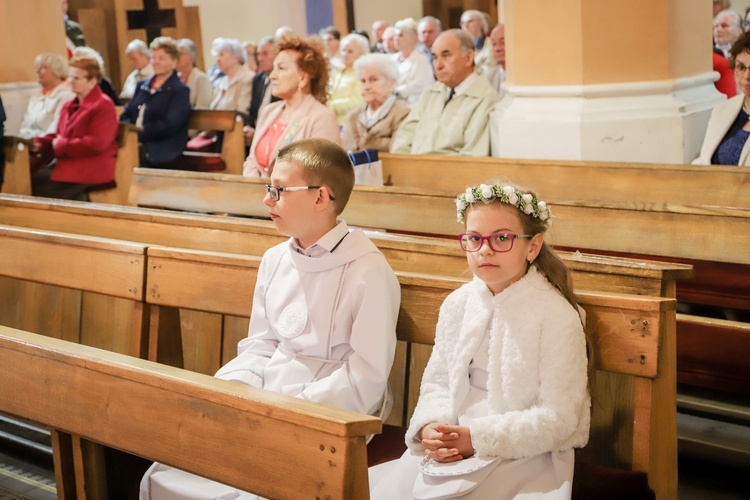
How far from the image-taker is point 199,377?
6.72 feet

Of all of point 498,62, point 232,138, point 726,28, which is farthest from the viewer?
point 726,28

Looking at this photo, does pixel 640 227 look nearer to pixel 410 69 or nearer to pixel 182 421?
pixel 182 421

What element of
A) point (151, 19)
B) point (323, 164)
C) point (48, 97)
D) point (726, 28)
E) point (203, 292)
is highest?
point (151, 19)

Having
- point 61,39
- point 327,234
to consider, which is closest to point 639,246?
point 327,234

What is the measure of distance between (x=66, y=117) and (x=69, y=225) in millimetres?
3777

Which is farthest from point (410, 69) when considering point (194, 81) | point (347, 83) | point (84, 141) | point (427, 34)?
point (84, 141)

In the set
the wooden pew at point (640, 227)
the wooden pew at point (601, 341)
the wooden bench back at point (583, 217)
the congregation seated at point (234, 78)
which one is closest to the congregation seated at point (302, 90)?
the wooden bench back at point (583, 217)

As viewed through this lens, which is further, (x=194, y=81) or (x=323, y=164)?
(x=194, y=81)

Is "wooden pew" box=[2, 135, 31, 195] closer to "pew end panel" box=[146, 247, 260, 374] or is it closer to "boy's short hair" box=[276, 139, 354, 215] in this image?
"pew end panel" box=[146, 247, 260, 374]

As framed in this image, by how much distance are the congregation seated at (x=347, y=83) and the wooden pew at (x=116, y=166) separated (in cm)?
207

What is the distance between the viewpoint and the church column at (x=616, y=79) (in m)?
4.92

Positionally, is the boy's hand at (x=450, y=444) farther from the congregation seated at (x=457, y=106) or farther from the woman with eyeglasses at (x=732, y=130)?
the congregation seated at (x=457, y=106)

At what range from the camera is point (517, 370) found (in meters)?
2.20

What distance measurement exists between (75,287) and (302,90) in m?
2.06
